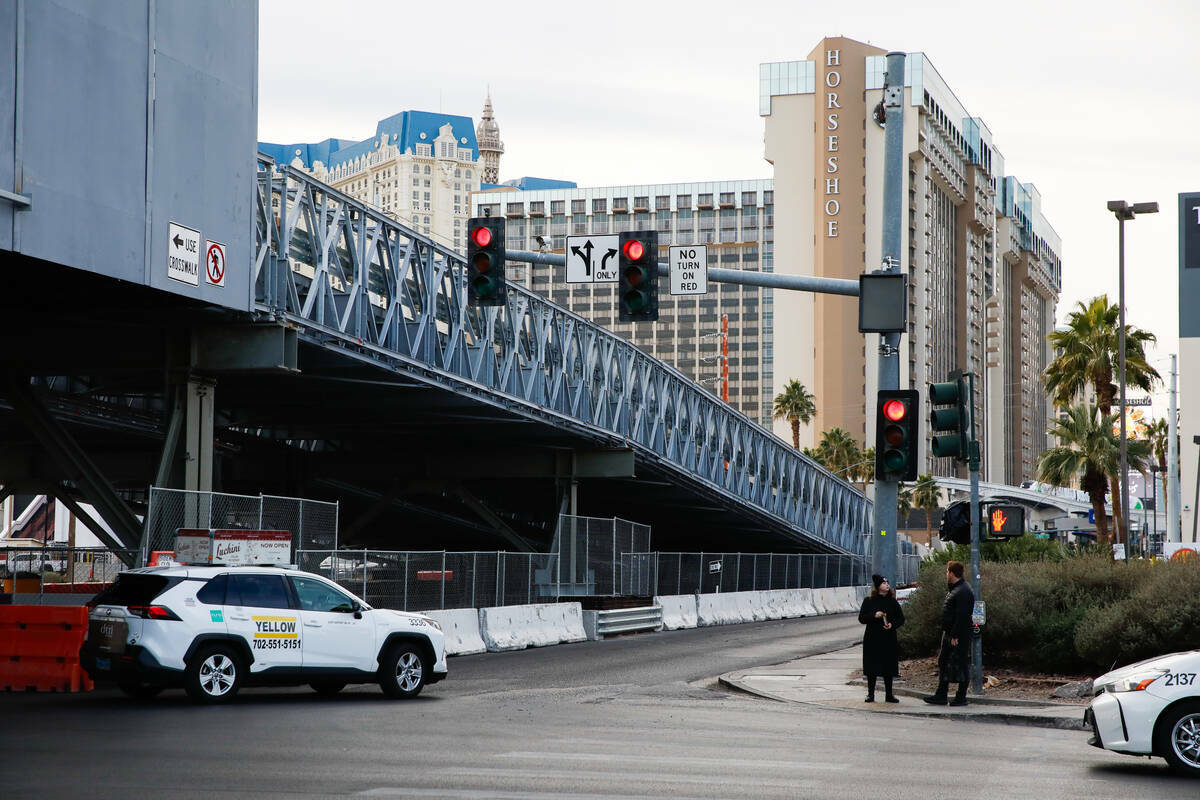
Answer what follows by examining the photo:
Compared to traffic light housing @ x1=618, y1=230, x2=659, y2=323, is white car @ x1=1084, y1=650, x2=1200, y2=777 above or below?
below

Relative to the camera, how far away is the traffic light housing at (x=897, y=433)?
56.4 feet

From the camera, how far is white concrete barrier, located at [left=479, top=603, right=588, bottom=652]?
87.7 ft

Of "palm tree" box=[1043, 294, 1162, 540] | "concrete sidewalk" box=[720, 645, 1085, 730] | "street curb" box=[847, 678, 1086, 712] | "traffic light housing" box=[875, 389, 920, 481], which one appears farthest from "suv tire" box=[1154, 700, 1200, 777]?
"palm tree" box=[1043, 294, 1162, 540]

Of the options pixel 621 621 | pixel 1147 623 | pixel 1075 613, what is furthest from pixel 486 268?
pixel 621 621

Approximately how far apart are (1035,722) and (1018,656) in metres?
5.05

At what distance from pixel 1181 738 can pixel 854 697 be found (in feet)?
24.3

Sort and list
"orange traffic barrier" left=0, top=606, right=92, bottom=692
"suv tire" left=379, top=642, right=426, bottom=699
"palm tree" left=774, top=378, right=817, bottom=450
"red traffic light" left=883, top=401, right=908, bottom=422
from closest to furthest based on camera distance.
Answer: "red traffic light" left=883, top=401, right=908, bottom=422 → "suv tire" left=379, top=642, right=426, bottom=699 → "orange traffic barrier" left=0, top=606, right=92, bottom=692 → "palm tree" left=774, top=378, right=817, bottom=450

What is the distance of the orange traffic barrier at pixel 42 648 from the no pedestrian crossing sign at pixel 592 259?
7.99 meters

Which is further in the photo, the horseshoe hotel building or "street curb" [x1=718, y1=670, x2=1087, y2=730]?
the horseshoe hotel building

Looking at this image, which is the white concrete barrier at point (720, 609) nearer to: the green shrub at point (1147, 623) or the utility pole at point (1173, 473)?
the green shrub at point (1147, 623)

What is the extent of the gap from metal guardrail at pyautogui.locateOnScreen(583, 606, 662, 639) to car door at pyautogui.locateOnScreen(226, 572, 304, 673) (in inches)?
600

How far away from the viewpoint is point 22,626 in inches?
728

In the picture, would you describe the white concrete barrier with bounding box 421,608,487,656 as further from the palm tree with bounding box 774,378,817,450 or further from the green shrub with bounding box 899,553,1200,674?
the palm tree with bounding box 774,378,817,450

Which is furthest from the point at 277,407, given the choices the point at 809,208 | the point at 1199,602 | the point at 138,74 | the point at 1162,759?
the point at 809,208
